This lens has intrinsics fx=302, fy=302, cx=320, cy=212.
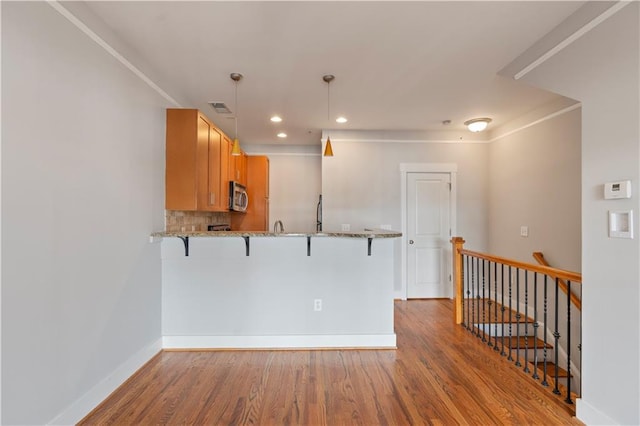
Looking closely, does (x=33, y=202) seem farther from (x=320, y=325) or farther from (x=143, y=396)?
(x=320, y=325)

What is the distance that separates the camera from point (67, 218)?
1779 mm

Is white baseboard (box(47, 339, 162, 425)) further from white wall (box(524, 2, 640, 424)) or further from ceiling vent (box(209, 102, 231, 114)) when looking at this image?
white wall (box(524, 2, 640, 424))

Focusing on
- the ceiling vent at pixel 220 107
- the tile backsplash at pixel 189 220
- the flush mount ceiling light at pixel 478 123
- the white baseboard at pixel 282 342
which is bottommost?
the white baseboard at pixel 282 342

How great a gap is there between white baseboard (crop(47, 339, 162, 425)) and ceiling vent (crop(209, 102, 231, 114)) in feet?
8.46

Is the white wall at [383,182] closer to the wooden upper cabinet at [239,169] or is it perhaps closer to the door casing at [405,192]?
the door casing at [405,192]

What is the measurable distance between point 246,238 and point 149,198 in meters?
0.91

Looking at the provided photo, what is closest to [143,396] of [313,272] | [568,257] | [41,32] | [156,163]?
[313,272]

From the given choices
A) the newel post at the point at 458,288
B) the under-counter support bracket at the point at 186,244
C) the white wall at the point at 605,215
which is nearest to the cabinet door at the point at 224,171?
the under-counter support bracket at the point at 186,244

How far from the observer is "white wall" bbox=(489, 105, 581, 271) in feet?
10.8

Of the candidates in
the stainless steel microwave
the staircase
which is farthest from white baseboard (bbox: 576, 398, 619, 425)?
the stainless steel microwave

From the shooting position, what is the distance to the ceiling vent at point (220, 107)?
3.52m

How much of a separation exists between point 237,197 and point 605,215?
3.95 metres

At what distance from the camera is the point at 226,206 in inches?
159

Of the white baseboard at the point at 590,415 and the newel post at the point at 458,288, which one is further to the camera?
the newel post at the point at 458,288
